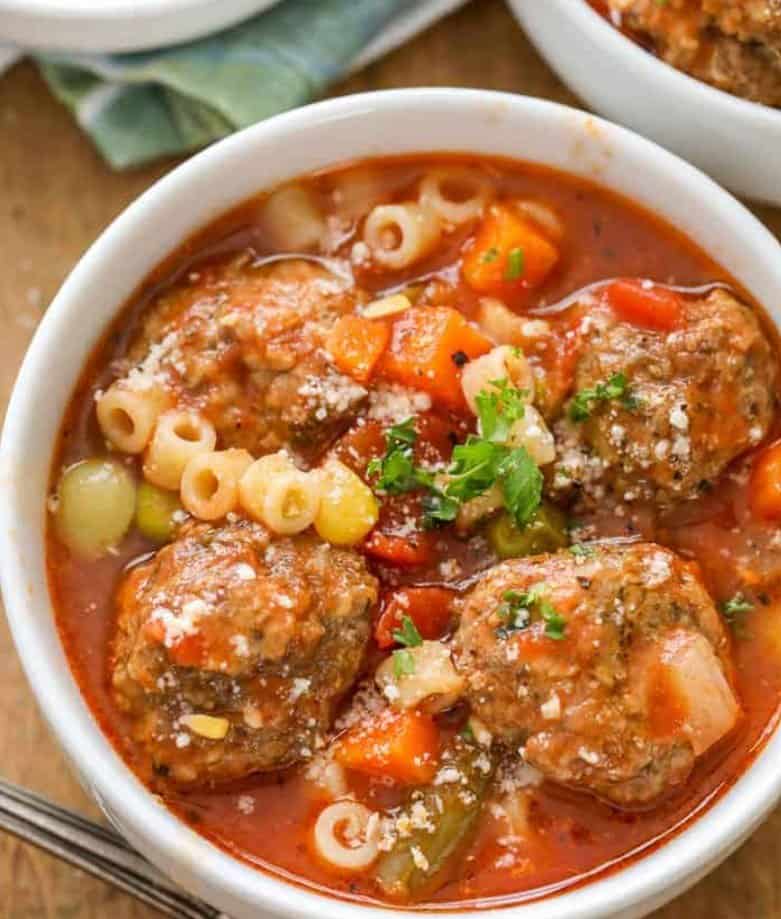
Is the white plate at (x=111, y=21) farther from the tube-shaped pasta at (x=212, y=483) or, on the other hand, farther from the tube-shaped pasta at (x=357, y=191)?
the tube-shaped pasta at (x=212, y=483)

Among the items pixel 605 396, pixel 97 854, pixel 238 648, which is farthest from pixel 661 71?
pixel 97 854

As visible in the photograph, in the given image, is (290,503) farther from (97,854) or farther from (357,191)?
(97,854)

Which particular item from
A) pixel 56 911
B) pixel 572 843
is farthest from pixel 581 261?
pixel 56 911

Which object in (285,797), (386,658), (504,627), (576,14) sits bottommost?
(285,797)

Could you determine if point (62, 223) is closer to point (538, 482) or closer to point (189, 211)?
point (189, 211)

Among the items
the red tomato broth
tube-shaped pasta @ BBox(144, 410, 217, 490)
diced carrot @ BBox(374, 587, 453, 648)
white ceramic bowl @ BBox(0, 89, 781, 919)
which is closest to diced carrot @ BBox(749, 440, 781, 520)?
the red tomato broth

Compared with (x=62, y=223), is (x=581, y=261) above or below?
above
